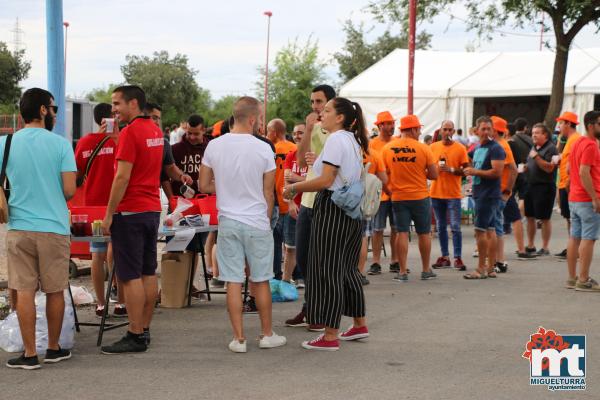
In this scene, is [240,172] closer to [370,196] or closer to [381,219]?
[370,196]

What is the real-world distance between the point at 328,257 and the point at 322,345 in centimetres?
68

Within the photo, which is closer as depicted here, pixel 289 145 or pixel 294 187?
pixel 294 187

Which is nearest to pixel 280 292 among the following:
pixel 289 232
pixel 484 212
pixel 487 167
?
pixel 289 232

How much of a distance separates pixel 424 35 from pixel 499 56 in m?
34.1

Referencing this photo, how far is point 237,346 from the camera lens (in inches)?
275

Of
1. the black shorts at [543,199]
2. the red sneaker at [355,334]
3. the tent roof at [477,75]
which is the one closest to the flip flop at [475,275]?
the black shorts at [543,199]

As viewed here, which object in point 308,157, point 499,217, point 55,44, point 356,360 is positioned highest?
point 55,44

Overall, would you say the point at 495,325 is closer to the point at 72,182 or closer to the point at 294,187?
the point at 294,187

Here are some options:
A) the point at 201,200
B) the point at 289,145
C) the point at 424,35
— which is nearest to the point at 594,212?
the point at 289,145

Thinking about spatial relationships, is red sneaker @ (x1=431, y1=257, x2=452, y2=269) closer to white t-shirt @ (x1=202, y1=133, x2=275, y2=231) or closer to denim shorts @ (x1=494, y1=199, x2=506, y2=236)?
denim shorts @ (x1=494, y1=199, x2=506, y2=236)

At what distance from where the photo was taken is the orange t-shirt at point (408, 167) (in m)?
11.1

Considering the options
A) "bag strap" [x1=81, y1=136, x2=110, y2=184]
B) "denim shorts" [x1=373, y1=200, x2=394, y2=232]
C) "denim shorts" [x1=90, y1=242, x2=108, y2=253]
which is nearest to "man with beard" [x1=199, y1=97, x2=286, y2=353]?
"bag strap" [x1=81, y1=136, x2=110, y2=184]

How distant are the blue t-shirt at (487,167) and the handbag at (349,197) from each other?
14.7ft

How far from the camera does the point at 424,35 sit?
64562 mm
